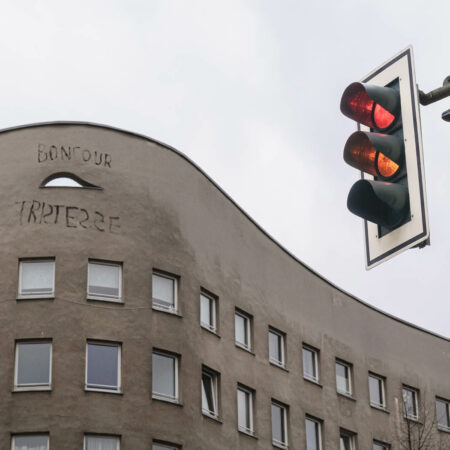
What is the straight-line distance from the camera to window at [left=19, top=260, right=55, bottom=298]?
37969mm

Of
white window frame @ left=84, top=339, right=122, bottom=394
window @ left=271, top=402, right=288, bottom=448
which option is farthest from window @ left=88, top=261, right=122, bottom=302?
window @ left=271, top=402, right=288, bottom=448

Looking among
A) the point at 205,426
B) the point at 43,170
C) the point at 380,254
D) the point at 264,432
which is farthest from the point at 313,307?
the point at 380,254

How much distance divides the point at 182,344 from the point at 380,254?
31535mm

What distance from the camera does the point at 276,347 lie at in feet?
147

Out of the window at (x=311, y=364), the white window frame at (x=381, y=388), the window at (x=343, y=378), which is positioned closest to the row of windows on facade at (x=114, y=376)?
the window at (x=311, y=364)

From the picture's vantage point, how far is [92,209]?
38.8 meters

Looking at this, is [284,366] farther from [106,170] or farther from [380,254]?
[380,254]

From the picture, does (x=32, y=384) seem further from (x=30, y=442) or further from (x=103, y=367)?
(x=103, y=367)

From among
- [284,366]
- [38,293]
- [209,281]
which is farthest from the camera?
[284,366]

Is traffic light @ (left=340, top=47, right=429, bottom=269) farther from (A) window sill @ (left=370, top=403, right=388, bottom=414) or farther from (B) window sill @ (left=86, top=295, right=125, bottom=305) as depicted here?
(A) window sill @ (left=370, top=403, right=388, bottom=414)

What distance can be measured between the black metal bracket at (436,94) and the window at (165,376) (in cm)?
3121

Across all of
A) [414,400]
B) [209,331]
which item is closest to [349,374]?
[414,400]

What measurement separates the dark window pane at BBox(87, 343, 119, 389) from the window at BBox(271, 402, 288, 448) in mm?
8175

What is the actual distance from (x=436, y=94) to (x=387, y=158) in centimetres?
50
